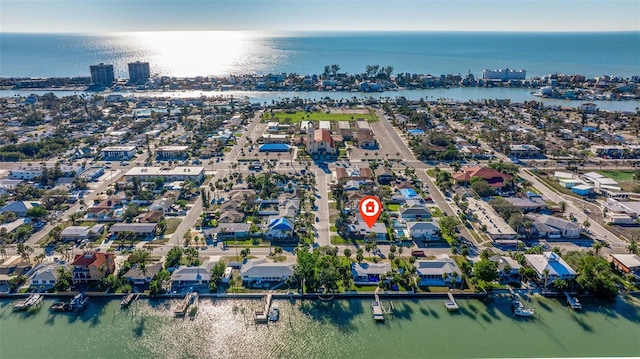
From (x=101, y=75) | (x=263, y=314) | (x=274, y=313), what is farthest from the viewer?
(x=101, y=75)

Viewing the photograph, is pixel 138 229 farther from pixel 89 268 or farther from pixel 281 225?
pixel 281 225

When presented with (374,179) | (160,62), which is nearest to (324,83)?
(374,179)

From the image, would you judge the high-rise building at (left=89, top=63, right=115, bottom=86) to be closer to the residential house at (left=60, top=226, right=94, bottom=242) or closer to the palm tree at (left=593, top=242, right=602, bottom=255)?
the residential house at (left=60, top=226, right=94, bottom=242)

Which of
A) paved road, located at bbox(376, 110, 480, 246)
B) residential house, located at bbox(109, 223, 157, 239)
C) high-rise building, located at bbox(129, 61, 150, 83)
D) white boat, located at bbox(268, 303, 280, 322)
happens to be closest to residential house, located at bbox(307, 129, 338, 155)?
paved road, located at bbox(376, 110, 480, 246)

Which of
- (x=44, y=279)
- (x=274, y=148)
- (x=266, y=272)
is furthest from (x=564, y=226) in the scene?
(x=44, y=279)

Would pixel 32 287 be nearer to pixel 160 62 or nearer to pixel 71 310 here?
pixel 71 310

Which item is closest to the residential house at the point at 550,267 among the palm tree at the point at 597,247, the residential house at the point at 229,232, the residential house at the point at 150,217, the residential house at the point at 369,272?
the palm tree at the point at 597,247

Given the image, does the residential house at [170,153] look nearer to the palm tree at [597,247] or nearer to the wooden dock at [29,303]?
the wooden dock at [29,303]
